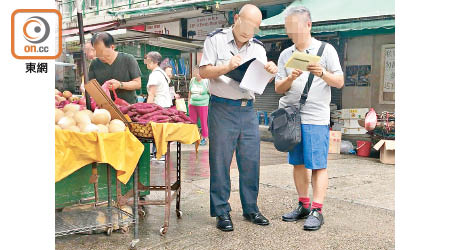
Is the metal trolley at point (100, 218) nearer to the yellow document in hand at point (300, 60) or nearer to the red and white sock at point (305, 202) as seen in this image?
the yellow document in hand at point (300, 60)

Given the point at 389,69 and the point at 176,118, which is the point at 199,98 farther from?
the point at 176,118

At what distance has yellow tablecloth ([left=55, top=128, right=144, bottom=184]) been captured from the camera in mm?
→ 3645

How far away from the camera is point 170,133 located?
4.16 metres

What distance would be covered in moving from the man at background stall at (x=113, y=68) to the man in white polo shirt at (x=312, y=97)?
1.71 m

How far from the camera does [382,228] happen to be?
462 centimetres

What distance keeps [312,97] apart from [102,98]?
1959mm

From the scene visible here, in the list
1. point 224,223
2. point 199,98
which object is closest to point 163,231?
point 224,223

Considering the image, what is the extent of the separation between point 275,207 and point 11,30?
138 inches

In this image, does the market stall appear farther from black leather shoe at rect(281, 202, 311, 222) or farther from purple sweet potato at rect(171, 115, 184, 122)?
black leather shoe at rect(281, 202, 311, 222)

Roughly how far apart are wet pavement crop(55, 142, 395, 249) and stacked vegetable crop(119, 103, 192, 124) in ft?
3.41

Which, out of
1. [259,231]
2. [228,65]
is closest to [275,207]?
[259,231]

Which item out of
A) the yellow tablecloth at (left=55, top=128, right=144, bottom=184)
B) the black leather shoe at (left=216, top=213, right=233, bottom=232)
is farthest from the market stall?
the black leather shoe at (left=216, top=213, right=233, bottom=232)

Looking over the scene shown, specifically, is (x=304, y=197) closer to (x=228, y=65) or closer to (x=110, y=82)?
(x=228, y=65)

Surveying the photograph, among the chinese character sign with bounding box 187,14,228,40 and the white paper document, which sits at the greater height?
the chinese character sign with bounding box 187,14,228,40
